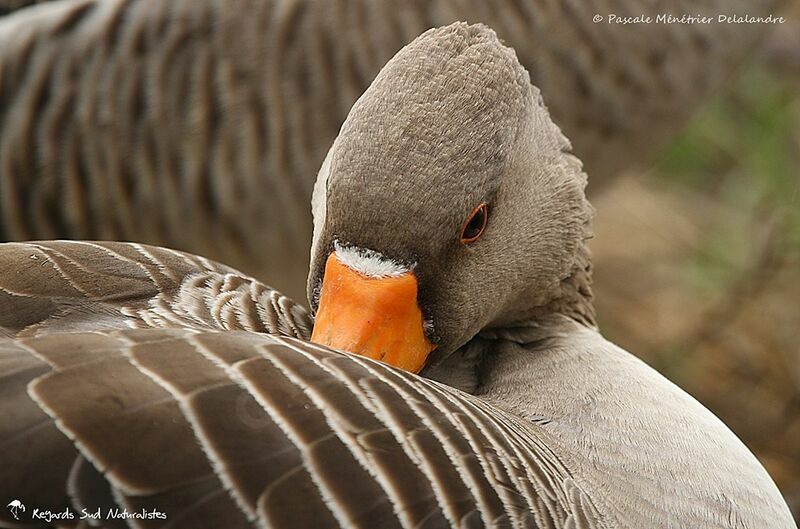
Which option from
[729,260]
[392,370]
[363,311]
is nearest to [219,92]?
[363,311]

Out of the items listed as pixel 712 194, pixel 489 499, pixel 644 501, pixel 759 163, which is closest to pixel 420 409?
pixel 489 499

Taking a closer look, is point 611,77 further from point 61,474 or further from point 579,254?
point 61,474

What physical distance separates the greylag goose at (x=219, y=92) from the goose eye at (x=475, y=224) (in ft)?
5.10

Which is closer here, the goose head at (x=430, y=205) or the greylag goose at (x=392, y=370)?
the greylag goose at (x=392, y=370)

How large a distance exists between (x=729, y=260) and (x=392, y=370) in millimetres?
3380

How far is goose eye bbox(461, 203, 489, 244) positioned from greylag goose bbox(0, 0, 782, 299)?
1555 millimetres

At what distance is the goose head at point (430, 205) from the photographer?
2.41 metres

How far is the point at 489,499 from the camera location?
81.7 inches

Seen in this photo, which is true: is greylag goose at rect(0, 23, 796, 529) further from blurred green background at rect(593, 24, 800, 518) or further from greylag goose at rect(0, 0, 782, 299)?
blurred green background at rect(593, 24, 800, 518)

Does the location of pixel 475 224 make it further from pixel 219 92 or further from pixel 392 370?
pixel 219 92

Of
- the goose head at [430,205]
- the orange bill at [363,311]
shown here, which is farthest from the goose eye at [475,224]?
the orange bill at [363,311]

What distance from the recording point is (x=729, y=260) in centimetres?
530

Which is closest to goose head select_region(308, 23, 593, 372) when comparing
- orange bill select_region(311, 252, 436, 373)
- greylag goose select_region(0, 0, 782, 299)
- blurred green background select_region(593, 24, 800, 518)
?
orange bill select_region(311, 252, 436, 373)

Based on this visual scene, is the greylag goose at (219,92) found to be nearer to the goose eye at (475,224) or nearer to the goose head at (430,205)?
the goose head at (430,205)
